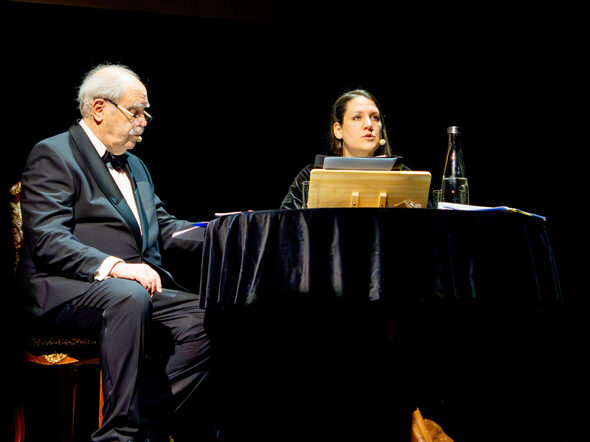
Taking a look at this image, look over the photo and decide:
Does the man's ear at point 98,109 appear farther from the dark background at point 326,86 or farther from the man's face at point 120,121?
the dark background at point 326,86

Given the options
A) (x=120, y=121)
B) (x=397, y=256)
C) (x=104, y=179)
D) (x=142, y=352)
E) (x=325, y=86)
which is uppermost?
(x=325, y=86)

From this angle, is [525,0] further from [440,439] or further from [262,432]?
[262,432]

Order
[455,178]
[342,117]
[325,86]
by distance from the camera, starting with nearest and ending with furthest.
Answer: [455,178] < [342,117] < [325,86]

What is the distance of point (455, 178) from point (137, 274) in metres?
1.25

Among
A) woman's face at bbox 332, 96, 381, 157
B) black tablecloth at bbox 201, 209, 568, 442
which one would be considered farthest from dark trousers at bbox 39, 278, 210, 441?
woman's face at bbox 332, 96, 381, 157

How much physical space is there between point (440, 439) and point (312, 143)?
1898 millimetres

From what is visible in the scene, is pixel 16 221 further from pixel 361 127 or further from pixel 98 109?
pixel 361 127

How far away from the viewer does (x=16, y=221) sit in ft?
5.89

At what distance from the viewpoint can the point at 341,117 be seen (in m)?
2.64

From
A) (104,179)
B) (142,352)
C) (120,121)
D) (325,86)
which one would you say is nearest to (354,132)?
(325,86)

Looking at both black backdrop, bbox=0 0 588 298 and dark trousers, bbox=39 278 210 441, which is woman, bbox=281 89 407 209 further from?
dark trousers, bbox=39 278 210 441

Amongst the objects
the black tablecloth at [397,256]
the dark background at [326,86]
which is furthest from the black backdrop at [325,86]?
the black tablecloth at [397,256]

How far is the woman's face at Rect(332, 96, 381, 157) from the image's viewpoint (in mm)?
2504

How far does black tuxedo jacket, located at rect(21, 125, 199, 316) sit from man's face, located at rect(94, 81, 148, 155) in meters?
0.11
